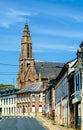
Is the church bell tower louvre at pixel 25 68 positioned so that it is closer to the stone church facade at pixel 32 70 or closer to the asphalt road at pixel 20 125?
the stone church facade at pixel 32 70

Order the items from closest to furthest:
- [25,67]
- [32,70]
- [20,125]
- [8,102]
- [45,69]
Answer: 1. [20,125]
2. [8,102]
3. [32,70]
4. [45,69]
5. [25,67]

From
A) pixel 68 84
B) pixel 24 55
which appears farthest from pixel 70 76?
pixel 24 55

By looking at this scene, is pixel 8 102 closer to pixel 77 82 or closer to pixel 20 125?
pixel 20 125

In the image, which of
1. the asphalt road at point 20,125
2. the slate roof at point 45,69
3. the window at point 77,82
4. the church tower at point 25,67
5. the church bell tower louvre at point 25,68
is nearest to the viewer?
the window at point 77,82

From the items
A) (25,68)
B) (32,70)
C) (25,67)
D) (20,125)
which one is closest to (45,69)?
(32,70)

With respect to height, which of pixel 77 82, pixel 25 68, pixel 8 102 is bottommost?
pixel 8 102

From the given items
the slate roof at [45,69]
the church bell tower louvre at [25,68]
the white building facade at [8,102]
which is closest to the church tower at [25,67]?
the church bell tower louvre at [25,68]

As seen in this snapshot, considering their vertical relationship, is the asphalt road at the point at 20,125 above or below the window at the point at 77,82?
below

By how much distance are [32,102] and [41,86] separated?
21.7 ft

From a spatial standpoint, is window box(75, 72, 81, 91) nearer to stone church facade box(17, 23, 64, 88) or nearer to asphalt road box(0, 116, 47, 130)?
asphalt road box(0, 116, 47, 130)

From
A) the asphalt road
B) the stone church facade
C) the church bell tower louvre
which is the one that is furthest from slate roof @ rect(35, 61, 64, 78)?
the asphalt road

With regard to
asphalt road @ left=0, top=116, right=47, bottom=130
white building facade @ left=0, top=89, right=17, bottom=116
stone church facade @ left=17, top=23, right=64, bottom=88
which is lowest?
asphalt road @ left=0, top=116, right=47, bottom=130

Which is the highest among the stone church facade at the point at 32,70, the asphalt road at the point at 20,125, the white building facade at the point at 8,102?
the stone church facade at the point at 32,70

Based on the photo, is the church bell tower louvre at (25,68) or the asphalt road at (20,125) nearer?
the asphalt road at (20,125)
